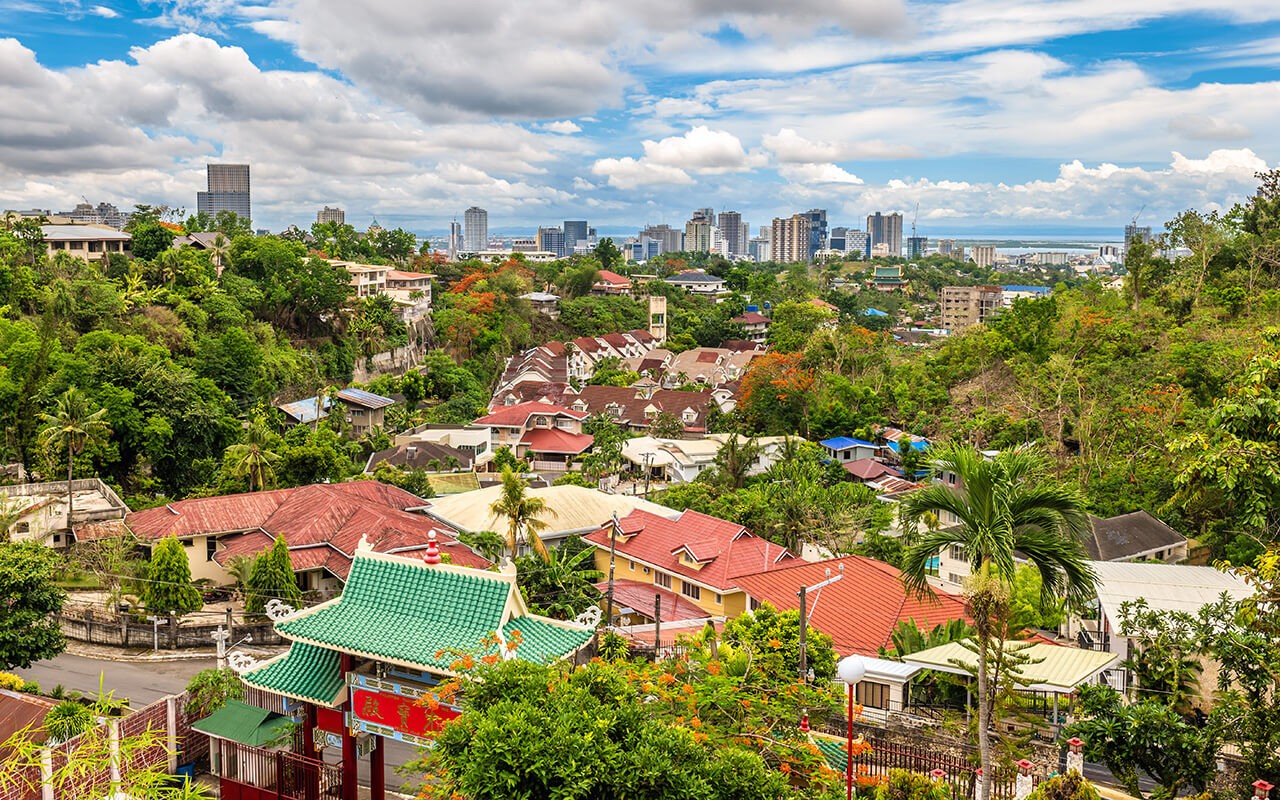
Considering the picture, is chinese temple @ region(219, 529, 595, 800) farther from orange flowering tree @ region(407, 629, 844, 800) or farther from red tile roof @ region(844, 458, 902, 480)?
red tile roof @ region(844, 458, 902, 480)

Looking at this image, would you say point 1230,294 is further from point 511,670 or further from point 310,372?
point 310,372

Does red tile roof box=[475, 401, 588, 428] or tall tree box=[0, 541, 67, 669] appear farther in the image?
red tile roof box=[475, 401, 588, 428]

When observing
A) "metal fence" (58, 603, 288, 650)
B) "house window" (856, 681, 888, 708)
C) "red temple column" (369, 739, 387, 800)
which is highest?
"red temple column" (369, 739, 387, 800)

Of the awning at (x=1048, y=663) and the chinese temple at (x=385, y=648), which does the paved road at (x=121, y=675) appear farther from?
the awning at (x=1048, y=663)

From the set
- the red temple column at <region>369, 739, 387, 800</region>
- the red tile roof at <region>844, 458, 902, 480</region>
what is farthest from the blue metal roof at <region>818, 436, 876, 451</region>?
the red temple column at <region>369, 739, 387, 800</region>

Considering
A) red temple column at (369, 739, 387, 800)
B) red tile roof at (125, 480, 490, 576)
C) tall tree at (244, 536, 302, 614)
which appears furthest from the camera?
red tile roof at (125, 480, 490, 576)

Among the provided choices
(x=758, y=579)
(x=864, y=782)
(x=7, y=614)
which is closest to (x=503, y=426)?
(x=758, y=579)

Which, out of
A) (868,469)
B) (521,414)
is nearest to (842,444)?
(868,469)

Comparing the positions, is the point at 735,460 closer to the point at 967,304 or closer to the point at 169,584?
the point at 169,584
